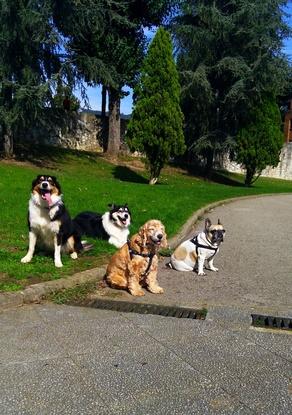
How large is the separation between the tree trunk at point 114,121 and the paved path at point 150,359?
24.2 m

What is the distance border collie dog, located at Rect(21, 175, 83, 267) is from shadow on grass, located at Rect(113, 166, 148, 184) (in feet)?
58.0

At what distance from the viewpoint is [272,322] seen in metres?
5.24

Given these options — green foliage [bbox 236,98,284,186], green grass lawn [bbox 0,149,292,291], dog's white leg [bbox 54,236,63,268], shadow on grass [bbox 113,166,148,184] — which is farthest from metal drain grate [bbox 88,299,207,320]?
green foliage [bbox 236,98,284,186]

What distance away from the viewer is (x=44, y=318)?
510cm

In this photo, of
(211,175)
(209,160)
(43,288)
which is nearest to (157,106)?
(209,160)

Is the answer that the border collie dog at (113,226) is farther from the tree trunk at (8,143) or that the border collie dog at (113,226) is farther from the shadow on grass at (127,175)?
the tree trunk at (8,143)

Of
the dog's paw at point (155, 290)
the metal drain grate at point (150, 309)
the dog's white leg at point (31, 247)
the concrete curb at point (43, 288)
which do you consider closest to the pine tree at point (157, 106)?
the dog's white leg at point (31, 247)

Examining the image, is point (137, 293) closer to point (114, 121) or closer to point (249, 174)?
point (114, 121)

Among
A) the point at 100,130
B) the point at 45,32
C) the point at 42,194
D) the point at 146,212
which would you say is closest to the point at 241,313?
the point at 42,194

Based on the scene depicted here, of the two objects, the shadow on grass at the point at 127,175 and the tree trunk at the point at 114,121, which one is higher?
the tree trunk at the point at 114,121

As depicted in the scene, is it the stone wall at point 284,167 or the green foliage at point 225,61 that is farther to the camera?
the stone wall at point 284,167

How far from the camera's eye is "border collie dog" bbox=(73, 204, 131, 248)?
29.4 feet

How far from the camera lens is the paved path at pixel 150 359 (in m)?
3.39

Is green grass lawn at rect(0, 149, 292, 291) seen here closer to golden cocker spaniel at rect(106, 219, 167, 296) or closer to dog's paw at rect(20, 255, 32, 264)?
dog's paw at rect(20, 255, 32, 264)
